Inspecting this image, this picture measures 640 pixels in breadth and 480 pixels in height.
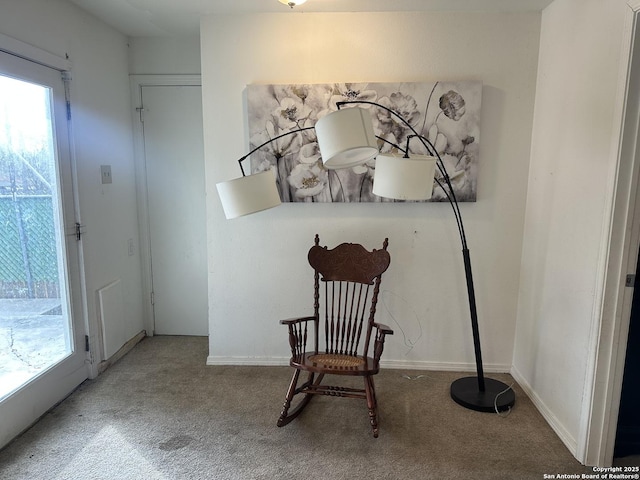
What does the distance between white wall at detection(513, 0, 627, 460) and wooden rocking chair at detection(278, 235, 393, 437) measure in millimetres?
933

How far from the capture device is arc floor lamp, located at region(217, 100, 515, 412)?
5.11 feet

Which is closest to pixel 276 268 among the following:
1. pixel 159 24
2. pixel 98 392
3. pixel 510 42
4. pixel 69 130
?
pixel 98 392

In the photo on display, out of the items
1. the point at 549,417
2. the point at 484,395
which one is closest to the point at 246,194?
the point at 484,395

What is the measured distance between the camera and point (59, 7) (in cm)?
243

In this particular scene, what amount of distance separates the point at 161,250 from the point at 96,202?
0.75m

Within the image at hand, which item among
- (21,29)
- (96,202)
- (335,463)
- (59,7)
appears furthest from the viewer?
(96,202)

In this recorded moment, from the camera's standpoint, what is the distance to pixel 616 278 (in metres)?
1.83

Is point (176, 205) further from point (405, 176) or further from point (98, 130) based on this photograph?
point (405, 176)

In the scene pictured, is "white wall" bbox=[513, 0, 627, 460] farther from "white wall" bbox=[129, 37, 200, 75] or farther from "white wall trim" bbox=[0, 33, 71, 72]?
"white wall trim" bbox=[0, 33, 71, 72]

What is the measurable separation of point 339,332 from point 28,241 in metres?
1.87

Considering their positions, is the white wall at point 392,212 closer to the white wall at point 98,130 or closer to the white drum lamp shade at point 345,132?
the white wall at point 98,130

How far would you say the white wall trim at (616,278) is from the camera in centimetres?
172

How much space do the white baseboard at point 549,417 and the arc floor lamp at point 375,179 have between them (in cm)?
13

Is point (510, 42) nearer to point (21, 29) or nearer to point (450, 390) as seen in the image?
point (450, 390)
